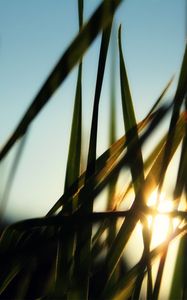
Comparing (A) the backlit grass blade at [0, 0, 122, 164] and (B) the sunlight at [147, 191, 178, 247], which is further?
(B) the sunlight at [147, 191, 178, 247]

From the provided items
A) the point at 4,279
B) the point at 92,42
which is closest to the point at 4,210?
the point at 4,279

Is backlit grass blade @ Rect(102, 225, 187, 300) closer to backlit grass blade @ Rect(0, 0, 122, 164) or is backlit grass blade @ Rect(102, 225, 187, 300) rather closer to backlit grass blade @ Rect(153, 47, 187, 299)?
backlit grass blade @ Rect(153, 47, 187, 299)

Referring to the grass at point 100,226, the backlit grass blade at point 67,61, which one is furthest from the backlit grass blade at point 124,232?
the backlit grass blade at point 67,61

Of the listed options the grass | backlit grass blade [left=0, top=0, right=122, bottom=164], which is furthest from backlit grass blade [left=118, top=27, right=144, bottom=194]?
backlit grass blade [left=0, top=0, right=122, bottom=164]

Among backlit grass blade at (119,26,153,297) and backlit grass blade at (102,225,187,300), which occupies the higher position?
backlit grass blade at (119,26,153,297)

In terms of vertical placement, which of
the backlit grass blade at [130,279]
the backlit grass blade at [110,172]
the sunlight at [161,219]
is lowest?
the backlit grass blade at [130,279]

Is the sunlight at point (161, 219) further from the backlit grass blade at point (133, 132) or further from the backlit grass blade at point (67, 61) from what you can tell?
the backlit grass blade at point (67, 61)

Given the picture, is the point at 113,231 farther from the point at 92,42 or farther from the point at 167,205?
the point at 92,42

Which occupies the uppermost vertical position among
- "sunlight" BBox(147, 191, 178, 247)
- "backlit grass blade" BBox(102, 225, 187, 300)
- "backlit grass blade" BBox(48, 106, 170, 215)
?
"backlit grass blade" BBox(48, 106, 170, 215)
